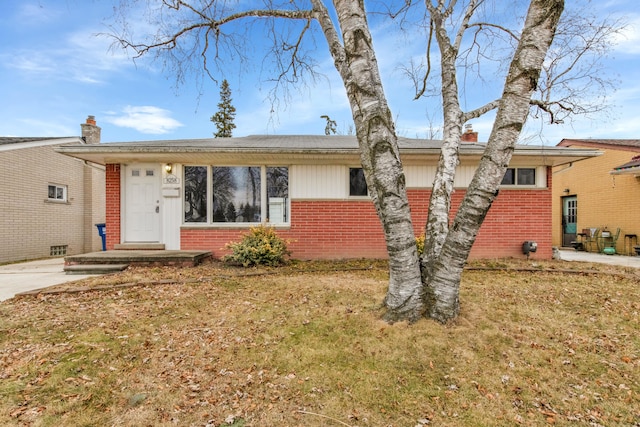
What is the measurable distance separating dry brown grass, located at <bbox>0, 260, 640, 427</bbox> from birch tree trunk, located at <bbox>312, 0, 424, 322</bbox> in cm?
35

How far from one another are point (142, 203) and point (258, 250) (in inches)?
144

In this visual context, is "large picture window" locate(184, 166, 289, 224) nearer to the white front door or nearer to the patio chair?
the white front door

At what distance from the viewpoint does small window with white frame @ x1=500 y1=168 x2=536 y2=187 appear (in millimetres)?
7867

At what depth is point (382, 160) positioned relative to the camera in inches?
115

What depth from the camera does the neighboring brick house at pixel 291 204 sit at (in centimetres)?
766

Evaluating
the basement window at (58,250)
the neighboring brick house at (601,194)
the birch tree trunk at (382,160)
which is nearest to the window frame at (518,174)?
the neighboring brick house at (601,194)

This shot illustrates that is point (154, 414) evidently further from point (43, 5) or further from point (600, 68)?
point (600, 68)

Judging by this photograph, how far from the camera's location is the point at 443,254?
2.99 metres

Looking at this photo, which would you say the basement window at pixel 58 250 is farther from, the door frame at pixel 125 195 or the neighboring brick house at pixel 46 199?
the door frame at pixel 125 195

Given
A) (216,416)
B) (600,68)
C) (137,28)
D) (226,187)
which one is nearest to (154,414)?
(216,416)

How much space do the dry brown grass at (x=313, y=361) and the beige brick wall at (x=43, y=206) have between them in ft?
24.7

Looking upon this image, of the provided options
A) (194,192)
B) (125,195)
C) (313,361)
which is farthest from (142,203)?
(313,361)

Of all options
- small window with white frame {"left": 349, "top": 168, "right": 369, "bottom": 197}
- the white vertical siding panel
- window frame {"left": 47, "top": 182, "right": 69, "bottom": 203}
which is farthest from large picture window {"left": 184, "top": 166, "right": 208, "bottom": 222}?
window frame {"left": 47, "top": 182, "right": 69, "bottom": 203}

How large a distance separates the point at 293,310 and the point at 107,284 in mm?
3439
